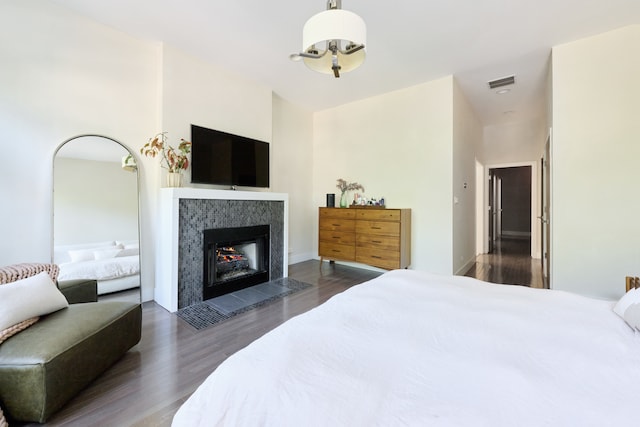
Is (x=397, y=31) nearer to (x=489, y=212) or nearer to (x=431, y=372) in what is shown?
(x=431, y=372)

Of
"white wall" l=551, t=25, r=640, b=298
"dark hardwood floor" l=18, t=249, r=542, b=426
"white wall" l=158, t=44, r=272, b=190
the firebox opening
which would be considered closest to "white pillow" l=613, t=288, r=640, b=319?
"white wall" l=551, t=25, r=640, b=298

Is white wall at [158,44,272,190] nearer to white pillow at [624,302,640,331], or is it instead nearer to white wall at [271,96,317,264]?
white wall at [271,96,317,264]

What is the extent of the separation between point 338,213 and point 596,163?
3.19 metres

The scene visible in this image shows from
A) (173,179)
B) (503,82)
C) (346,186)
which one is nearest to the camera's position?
(173,179)

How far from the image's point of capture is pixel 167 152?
10.3 ft

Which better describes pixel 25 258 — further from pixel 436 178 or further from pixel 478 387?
pixel 436 178

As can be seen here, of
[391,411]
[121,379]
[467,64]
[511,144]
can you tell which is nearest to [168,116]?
[121,379]

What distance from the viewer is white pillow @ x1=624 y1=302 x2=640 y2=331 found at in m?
1.12

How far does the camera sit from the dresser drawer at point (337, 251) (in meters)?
4.34

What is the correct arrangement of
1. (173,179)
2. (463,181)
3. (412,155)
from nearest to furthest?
1. (173,179)
2. (412,155)
3. (463,181)

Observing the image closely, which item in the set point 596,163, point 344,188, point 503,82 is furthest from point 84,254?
point 503,82

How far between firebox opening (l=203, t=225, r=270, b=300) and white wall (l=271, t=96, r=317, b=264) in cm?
111

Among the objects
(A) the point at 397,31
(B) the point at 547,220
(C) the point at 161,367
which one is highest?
(A) the point at 397,31

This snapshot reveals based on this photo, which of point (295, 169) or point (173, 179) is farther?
point (295, 169)
